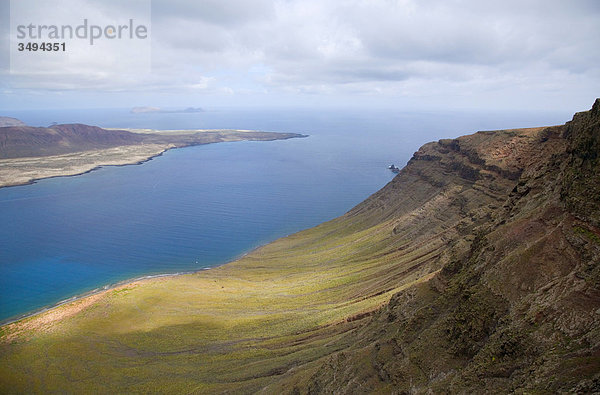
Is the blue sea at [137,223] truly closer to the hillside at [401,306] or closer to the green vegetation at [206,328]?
the hillside at [401,306]

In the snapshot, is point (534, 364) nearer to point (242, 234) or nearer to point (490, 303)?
point (490, 303)

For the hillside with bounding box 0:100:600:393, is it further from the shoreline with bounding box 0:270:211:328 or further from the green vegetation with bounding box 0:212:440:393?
the shoreline with bounding box 0:270:211:328

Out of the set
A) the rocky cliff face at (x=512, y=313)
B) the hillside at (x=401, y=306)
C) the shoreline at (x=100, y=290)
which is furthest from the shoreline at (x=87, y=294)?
the rocky cliff face at (x=512, y=313)

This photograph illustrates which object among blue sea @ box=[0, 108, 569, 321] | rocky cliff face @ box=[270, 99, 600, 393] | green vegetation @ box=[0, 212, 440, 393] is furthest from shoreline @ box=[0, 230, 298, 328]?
rocky cliff face @ box=[270, 99, 600, 393]

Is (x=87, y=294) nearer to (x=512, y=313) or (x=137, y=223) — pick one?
(x=137, y=223)

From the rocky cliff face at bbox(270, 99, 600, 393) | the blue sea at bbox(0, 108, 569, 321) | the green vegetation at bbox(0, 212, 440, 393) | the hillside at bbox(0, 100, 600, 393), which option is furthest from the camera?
the blue sea at bbox(0, 108, 569, 321)

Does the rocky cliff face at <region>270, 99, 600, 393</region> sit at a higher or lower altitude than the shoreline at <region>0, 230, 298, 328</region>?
higher

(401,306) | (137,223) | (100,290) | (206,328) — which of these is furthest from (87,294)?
(401,306)
